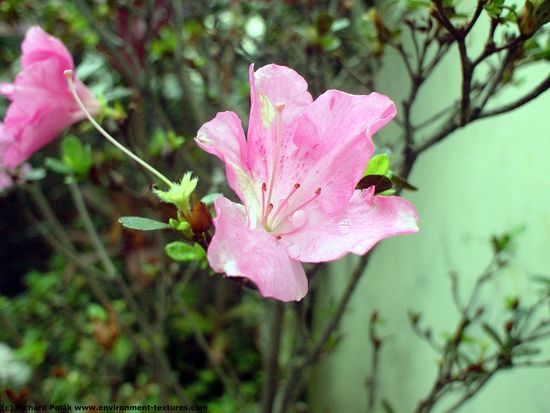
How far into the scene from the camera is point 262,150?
539 mm

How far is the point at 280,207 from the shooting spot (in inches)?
22.1

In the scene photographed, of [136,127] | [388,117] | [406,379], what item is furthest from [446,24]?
[136,127]

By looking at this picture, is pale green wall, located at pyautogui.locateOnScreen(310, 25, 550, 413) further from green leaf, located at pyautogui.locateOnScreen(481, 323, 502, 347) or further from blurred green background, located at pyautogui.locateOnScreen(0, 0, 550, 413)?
green leaf, located at pyautogui.locateOnScreen(481, 323, 502, 347)

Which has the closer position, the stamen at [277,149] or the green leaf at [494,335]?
the stamen at [277,149]

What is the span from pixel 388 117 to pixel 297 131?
0.32 feet

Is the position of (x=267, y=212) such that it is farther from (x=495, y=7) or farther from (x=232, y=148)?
(x=495, y=7)

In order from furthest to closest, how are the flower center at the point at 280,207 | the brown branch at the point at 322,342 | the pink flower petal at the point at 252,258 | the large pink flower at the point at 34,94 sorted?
the brown branch at the point at 322,342
the large pink flower at the point at 34,94
the flower center at the point at 280,207
the pink flower petal at the point at 252,258

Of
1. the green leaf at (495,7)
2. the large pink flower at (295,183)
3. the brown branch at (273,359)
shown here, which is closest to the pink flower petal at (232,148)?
the large pink flower at (295,183)

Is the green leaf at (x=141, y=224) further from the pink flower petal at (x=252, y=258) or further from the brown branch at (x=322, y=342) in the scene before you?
the brown branch at (x=322, y=342)

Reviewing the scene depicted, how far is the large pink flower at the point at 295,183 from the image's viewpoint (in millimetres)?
457

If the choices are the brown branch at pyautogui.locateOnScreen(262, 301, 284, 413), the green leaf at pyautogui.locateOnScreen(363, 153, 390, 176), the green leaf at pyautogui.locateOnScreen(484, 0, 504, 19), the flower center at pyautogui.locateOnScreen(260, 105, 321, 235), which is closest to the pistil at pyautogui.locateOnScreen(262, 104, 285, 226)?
the flower center at pyautogui.locateOnScreen(260, 105, 321, 235)

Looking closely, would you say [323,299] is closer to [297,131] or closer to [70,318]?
[70,318]

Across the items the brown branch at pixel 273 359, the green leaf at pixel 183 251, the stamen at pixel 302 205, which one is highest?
the stamen at pixel 302 205

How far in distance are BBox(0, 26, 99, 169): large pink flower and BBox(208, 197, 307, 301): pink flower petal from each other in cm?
42
